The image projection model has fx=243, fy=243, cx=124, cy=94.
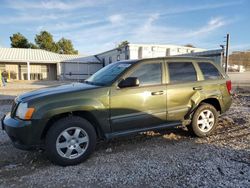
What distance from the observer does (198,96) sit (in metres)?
5.54

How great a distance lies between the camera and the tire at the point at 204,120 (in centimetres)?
563

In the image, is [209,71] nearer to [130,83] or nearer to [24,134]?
[130,83]

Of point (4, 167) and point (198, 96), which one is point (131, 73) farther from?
point (4, 167)

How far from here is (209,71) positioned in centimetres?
589

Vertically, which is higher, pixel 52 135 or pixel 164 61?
pixel 164 61

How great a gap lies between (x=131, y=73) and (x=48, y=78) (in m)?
36.5

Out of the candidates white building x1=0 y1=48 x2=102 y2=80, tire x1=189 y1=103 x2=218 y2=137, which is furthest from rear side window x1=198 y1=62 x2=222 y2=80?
white building x1=0 y1=48 x2=102 y2=80

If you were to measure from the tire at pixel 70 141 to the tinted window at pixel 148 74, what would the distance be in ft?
4.67

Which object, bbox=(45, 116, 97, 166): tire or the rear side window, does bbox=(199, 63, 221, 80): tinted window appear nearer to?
the rear side window

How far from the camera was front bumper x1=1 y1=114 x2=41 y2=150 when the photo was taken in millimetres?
4039

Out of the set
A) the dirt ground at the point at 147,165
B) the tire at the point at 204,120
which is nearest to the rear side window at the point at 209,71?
the tire at the point at 204,120

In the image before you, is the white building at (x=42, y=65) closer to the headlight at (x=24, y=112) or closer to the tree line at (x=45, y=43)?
the tree line at (x=45, y=43)

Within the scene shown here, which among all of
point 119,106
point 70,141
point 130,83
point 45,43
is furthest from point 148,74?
point 45,43

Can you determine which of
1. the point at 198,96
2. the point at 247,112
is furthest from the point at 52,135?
the point at 247,112
